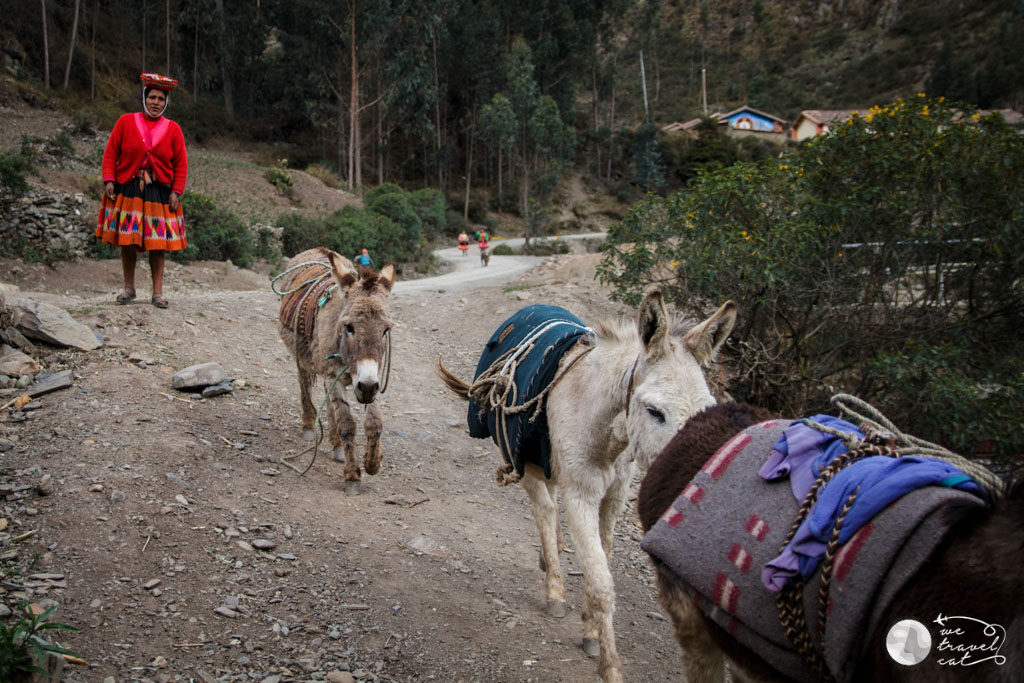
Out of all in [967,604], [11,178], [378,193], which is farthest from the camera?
[378,193]

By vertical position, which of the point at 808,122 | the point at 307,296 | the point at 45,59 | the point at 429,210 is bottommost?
the point at 307,296

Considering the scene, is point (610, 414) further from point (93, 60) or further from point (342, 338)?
point (93, 60)

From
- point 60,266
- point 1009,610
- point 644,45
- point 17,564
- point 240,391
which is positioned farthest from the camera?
point 644,45

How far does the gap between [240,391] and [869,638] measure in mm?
6071

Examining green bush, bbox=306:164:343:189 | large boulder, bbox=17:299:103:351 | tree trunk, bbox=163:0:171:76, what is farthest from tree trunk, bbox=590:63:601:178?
large boulder, bbox=17:299:103:351

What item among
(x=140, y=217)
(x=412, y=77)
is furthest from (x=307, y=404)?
(x=412, y=77)

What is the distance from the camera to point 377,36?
33.5 meters

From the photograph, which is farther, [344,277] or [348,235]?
[348,235]

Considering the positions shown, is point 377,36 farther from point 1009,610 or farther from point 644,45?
point 644,45

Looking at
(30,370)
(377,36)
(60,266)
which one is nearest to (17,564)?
(30,370)

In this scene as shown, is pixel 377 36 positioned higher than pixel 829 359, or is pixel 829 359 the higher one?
pixel 377 36

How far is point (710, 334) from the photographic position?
272cm

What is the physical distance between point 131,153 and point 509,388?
548 cm

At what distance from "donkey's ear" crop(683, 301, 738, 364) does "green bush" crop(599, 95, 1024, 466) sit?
15.4 ft
